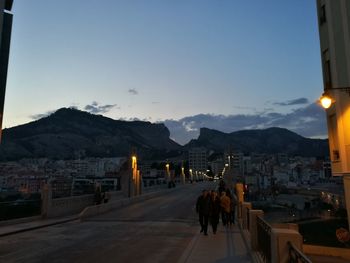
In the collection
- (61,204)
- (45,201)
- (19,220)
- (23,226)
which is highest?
(45,201)

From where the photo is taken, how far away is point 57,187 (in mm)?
29141

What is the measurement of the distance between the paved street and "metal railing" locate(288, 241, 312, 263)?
5.88 meters

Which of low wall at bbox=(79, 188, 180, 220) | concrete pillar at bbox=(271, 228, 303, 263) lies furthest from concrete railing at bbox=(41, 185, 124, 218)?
concrete pillar at bbox=(271, 228, 303, 263)

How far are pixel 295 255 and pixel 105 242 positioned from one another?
35.6 ft

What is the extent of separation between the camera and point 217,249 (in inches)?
520

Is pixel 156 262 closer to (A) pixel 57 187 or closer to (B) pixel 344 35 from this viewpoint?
(B) pixel 344 35

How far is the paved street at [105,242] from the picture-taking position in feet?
39.8

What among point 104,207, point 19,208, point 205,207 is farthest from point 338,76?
point 104,207

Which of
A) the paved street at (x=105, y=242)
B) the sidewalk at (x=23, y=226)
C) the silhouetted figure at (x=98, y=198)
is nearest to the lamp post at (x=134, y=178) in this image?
the silhouetted figure at (x=98, y=198)

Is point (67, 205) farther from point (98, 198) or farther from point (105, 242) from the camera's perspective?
point (105, 242)

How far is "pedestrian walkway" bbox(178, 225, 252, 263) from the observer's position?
37.4 ft

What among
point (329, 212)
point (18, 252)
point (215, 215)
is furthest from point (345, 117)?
point (329, 212)

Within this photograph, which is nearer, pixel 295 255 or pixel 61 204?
pixel 295 255

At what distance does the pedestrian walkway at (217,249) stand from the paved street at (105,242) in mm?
151
